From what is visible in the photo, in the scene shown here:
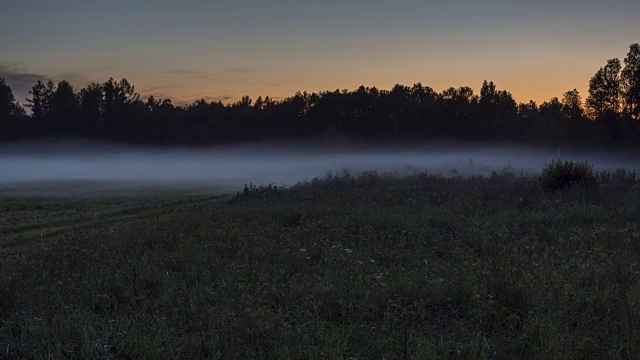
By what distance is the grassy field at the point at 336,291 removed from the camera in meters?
4.64

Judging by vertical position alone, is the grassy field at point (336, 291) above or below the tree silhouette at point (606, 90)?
below

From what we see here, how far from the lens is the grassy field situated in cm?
464

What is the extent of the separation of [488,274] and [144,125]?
12154cm

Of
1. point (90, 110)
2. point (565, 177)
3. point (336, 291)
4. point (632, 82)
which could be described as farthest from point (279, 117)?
point (336, 291)

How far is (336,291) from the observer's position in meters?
6.25

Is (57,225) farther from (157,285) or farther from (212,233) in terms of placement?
(157,285)

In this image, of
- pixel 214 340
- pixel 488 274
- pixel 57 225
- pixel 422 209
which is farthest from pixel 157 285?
pixel 57 225

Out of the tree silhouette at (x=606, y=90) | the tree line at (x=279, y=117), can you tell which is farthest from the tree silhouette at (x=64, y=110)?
the tree silhouette at (x=606, y=90)

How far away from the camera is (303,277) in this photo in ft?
23.6

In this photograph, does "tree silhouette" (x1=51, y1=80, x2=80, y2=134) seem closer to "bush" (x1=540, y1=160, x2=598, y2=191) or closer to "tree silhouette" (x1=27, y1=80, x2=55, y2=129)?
"tree silhouette" (x1=27, y1=80, x2=55, y2=129)

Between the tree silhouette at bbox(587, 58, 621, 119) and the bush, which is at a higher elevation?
the tree silhouette at bbox(587, 58, 621, 119)

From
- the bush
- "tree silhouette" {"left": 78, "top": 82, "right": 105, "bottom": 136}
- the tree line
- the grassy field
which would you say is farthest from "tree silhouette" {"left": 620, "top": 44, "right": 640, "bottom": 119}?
"tree silhouette" {"left": 78, "top": 82, "right": 105, "bottom": 136}

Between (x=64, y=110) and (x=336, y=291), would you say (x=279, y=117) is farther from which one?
(x=336, y=291)

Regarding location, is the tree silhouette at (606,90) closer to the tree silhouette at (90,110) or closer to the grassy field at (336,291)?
the grassy field at (336,291)
